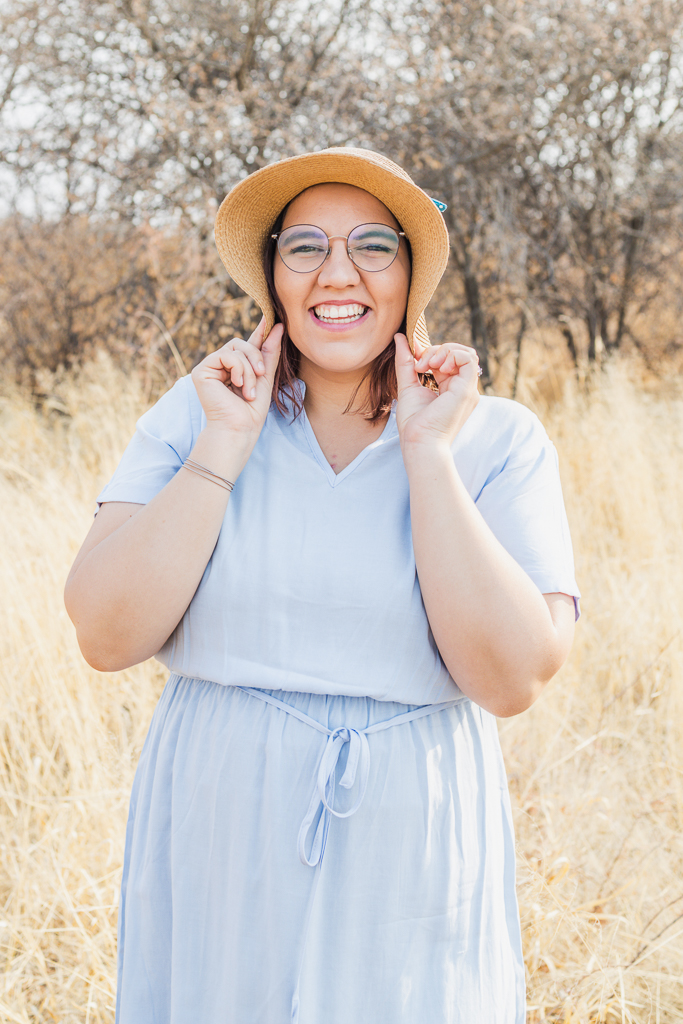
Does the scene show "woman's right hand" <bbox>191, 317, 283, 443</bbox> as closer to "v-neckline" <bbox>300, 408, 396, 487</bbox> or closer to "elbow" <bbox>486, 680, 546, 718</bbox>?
"v-neckline" <bbox>300, 408, 396, 487</bbox>

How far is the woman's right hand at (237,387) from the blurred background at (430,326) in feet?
4.18

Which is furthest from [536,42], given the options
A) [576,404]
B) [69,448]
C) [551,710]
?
[551,710]

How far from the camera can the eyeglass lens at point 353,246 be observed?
1.40 metres

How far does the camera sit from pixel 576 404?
5.56m

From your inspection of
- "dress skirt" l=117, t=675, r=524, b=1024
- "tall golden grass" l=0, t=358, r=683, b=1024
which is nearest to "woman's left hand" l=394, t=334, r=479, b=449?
"dress skirt" l=117, t=675, r=524, b=1024

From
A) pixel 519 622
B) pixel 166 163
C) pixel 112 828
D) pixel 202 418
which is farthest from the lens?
pixel 166 163

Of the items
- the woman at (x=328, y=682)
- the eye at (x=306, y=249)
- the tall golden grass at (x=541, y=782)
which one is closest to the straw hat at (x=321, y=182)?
the woman at (x=328, y=682)

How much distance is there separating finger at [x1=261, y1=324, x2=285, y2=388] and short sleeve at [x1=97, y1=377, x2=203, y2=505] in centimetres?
14

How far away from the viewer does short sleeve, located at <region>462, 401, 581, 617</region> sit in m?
1.22

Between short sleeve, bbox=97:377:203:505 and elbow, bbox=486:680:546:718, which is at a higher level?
short sleeve, bbox=97:377:203:505

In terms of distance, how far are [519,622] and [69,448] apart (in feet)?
13.0

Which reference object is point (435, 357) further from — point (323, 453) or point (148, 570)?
point (148, 570)

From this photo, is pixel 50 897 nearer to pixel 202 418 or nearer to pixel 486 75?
pixel 202 418

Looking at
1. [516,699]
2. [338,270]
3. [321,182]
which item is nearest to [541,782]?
[516,699]
